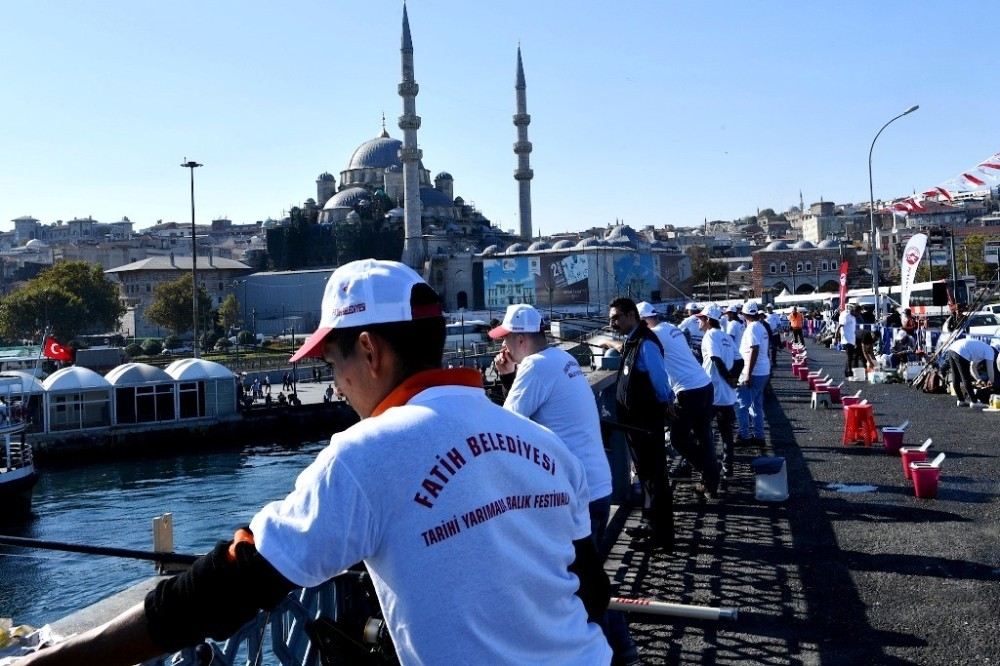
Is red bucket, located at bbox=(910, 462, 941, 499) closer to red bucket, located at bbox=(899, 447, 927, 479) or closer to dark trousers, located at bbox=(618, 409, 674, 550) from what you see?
red bucket, located at bbox=(899, 447, 927, 479)

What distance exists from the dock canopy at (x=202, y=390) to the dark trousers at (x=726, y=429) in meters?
27.3

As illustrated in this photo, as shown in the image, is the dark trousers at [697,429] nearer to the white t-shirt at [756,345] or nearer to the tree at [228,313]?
the white t-shirt at [756,345]

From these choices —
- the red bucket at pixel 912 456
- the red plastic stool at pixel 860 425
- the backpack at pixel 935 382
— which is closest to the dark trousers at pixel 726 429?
the red bucket at pixel 912 456

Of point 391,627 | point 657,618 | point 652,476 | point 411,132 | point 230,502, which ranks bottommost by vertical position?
point 230,502

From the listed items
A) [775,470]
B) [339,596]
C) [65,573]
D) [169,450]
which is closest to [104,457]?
[169,450]

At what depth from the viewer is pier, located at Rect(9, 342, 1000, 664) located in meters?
4.10

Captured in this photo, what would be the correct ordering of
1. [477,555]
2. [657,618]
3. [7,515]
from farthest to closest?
1. [7,515]
2. [657,618]
3. [477,555]

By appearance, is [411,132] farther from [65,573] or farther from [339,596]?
[339,596]

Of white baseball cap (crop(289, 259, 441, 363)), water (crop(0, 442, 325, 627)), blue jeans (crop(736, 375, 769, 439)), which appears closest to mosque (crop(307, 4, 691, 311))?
water (crop(0, 442, 325, 627))

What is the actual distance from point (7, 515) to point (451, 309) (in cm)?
6464

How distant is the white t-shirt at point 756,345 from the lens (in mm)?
9070

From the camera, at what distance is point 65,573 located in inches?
631

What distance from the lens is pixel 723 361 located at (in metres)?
8.14

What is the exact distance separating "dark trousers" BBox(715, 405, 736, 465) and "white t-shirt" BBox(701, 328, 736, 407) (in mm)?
46
